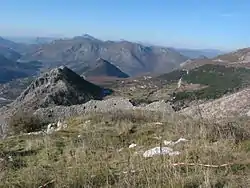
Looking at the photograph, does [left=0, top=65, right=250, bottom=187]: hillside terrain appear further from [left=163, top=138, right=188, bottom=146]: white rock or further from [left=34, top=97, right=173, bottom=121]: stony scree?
[left=34, top=97, right=173, bottom=121]: stony scree

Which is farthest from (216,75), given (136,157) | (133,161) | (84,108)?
(133,161)

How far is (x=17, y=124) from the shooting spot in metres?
21.9

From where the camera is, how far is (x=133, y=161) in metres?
7.47

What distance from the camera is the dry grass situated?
597 centimetres

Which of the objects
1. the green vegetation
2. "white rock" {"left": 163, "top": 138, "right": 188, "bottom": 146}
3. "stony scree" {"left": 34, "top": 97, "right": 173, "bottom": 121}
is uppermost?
"white rock" {"left": 163, "top": 138, "right": 188, "bottom": 146}

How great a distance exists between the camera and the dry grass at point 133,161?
597 cm

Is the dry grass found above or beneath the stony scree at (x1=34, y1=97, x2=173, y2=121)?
above

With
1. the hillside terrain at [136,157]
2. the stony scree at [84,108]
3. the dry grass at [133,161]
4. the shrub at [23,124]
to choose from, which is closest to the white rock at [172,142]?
the hillside terrain at [136,157]

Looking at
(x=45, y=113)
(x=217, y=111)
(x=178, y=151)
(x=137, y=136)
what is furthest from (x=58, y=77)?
(x=178, y=151)

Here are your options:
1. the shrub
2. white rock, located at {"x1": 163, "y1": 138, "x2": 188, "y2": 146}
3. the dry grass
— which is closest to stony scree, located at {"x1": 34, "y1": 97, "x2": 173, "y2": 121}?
the shrub

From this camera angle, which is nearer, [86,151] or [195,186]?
[195,186]

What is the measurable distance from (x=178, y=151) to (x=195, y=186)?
248cm

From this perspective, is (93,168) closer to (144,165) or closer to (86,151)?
(144,165)

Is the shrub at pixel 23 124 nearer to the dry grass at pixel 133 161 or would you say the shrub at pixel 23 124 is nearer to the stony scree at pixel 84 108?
the stony scree at pixel 84 108
